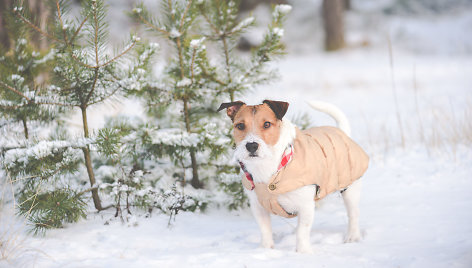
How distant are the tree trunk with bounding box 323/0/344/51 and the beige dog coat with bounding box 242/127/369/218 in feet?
46.6

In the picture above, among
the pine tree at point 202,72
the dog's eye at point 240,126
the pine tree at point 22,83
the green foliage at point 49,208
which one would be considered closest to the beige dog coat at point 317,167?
the dog's eye at point 240,126

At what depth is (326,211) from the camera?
4.32m

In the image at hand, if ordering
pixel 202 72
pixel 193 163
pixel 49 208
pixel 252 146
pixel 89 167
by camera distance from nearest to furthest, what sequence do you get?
pixel 252 146 → pixel 49 208 → pixel 89 167 → pixel 202 72 → pixel 193 163

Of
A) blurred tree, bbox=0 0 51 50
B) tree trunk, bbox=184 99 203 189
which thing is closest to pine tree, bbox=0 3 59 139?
blurred tree, bbox=0 0 51 50

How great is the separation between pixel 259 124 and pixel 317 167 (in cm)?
60

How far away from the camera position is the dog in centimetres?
290

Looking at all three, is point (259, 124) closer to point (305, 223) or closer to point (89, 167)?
point (305, 223)

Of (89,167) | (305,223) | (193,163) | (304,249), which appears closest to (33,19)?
(89,167)

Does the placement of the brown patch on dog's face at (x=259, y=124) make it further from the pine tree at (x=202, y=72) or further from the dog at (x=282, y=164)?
the pine tree at (x=202, y=72)

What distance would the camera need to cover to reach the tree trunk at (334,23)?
16391 millimetres

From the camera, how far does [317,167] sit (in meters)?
3.05

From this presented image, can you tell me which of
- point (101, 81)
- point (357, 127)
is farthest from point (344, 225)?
point (357, 127)

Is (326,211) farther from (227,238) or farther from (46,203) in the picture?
(46,203)

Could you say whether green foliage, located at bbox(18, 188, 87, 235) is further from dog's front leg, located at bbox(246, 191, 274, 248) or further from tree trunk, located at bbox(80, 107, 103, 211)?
dog's front leg, located at bbox(246, 191, 274, 248)
